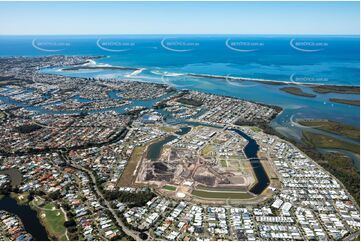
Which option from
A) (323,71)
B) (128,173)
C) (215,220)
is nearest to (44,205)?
(128,173)

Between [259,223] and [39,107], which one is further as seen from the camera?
[39,107]

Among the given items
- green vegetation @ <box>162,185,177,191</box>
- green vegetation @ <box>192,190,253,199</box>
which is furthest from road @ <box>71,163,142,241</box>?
green vegetation @ <box>192,190,253,199</box>

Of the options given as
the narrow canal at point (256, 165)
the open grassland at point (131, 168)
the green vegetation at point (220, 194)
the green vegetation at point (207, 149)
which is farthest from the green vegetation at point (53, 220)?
the green vegetation at point (207, 149)

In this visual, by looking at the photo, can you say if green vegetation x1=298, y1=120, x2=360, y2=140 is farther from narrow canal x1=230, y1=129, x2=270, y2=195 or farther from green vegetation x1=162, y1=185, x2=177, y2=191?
green vegetation x1=162, y1=185, x2=177, y2=191

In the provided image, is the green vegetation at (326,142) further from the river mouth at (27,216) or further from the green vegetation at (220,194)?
the river mouth at (27,216)

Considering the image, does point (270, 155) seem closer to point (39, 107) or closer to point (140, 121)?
point (140, 121)

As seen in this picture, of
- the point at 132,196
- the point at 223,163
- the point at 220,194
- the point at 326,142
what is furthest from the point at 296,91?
the point at 132,196

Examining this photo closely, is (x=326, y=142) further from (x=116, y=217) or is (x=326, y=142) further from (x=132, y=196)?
(x=116, y=217)
